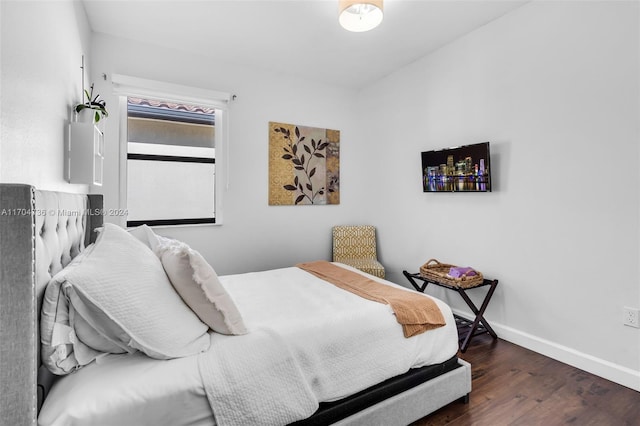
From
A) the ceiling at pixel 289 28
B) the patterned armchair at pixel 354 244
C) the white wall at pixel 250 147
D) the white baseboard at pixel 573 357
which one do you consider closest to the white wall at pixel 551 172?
the white baseboard at pixel 573 357

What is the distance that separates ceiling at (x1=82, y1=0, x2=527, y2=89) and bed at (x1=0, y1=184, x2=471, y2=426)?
5.92 feet

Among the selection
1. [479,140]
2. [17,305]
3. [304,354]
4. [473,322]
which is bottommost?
[473,322]

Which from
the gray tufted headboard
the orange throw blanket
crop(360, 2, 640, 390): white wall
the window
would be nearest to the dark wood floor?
crop(360, 2, 640, 390): white wall

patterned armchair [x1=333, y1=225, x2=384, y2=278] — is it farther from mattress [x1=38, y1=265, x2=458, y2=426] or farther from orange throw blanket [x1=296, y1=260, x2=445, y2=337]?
mattress [x1=38, y1=265, x2=458, y2=426]

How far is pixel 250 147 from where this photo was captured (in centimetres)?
362

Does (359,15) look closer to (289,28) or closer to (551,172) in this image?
(289,28)

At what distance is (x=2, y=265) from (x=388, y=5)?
9.19ft

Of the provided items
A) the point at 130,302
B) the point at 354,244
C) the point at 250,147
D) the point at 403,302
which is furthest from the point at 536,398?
the point at 250,147

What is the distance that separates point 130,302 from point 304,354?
75 centimetres

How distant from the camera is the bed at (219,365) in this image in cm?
85

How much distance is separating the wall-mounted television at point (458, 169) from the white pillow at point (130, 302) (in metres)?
2.51

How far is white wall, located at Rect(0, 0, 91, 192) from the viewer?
1143 mm

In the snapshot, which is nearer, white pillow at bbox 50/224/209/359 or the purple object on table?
white pillow at bbox 50/224/209/359

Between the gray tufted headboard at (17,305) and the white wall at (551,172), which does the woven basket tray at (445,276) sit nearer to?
the white wall at (551,172)
